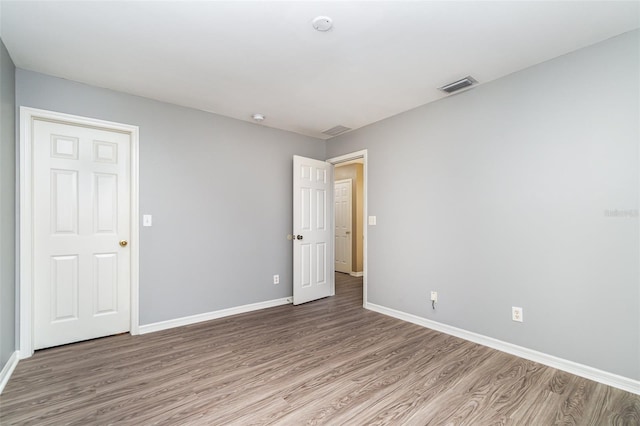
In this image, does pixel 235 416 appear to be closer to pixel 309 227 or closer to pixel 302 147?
pixel 309 227

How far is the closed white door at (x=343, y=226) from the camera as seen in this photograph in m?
6.48

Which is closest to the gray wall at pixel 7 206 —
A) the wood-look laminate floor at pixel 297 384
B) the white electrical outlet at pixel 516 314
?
the wood-look laminate floor at pixel 297 384

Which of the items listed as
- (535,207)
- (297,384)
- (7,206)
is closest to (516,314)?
(535,207)

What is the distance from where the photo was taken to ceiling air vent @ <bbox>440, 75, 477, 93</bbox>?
275cm

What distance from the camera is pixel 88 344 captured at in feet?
9.21

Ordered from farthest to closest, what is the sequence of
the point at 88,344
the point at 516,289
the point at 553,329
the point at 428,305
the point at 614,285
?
the point at 428,305
the point at 88,344
the point at 516,289
the point at 553,329
the point at 614,285

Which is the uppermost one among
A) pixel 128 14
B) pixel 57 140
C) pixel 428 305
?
pixel 128 14

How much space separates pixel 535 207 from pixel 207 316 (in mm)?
3583

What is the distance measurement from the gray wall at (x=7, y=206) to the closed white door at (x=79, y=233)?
0.71ft

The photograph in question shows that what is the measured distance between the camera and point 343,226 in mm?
6613

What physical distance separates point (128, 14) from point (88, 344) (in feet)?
9.43

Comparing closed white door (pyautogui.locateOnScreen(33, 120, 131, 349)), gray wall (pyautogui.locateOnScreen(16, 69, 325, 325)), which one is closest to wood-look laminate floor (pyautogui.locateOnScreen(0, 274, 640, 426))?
closed white door (pyautogui.locateOnScreen(33, 120, 131, 349))

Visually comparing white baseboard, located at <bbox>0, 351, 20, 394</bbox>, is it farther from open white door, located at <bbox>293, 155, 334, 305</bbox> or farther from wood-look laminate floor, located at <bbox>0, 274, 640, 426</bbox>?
open white door, located at <bbox>293, 155, 334, 305</bbox>

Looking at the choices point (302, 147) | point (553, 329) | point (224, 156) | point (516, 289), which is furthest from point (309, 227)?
point (553, 329)
